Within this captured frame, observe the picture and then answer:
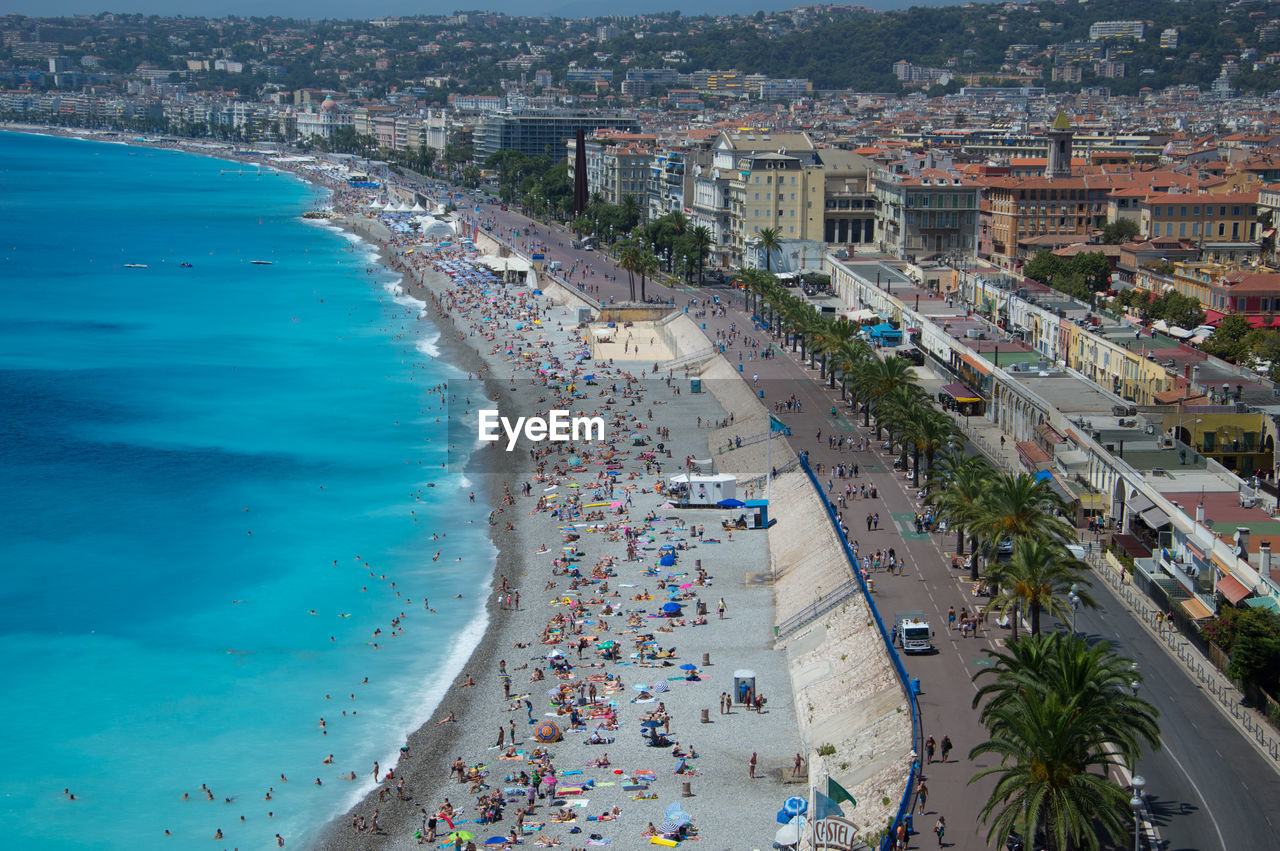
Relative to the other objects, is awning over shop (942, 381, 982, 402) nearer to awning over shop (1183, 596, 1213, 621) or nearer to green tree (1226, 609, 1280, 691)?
awning over shop (1183, 596, 1213, 621)

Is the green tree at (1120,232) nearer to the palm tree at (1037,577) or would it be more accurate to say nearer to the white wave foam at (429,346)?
the white wave foam at (429,346)

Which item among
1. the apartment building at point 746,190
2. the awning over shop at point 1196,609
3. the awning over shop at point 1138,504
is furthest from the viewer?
the apartment building at point 746,190

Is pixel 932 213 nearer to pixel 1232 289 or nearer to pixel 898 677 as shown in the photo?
Result: pixel 1232 289

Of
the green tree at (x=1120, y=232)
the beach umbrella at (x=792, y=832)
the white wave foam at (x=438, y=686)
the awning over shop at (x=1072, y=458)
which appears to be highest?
the green tree at (x=1120, y=232)

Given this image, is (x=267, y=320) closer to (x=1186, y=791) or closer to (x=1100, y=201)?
(x=1100, y=201)

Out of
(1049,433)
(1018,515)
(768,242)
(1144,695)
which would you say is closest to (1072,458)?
(1049,433)
